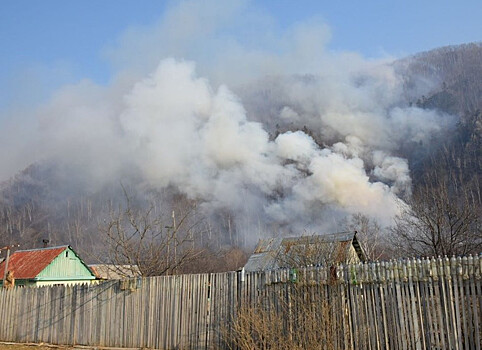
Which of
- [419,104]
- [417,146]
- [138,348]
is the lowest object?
[138,348]

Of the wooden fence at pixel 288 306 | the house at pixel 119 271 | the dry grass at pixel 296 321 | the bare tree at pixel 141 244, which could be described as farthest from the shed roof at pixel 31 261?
the dry grass at pixel 296 321

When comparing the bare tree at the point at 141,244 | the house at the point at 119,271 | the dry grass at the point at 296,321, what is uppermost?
the bare tree at the point at 141,244

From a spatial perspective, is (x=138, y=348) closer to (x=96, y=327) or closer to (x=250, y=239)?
(x=96, y=327)

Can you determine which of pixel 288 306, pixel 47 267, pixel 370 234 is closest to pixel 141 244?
pixel 288 306

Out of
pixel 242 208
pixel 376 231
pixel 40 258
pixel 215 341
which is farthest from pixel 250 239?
pixel 215 341

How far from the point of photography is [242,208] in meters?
74.5

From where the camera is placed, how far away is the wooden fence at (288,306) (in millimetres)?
7394

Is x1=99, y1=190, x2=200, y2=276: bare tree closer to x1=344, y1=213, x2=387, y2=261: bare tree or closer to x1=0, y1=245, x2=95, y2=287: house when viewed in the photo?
x1=0, y1=245, x2=95, y2=287: house

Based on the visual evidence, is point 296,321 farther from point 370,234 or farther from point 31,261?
point 370,234

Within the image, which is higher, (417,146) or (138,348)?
(417,146)

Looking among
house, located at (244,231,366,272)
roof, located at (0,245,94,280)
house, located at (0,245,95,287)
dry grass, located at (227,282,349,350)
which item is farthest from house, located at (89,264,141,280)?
house, located at (244,231,366,272)

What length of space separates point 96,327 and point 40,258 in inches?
729

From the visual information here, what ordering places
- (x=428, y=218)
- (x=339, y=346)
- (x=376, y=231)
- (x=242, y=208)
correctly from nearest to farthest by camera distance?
(x=339, y=346) → (x=428, y=218) → (x=376, y=231) → (x=242, y=208)

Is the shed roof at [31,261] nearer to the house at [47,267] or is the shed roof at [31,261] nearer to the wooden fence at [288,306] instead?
the house at [47,267]
